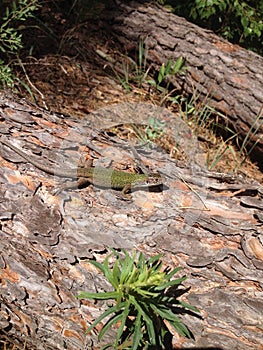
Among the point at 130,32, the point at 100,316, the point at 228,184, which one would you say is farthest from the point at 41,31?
the point at 100,316

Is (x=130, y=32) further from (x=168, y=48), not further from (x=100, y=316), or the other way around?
(x=100, y=316)

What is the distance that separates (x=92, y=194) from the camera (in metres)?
2.34

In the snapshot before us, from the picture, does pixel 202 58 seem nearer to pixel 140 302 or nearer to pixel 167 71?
pixel 167 71

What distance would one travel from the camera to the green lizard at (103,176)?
2.34 meters

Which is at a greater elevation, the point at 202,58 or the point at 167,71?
the point at 202,58

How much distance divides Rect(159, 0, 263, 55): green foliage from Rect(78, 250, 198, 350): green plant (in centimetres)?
338

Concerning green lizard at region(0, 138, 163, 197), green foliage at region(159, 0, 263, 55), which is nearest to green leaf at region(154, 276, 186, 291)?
green lizard at region(0, 138, 163, 197)

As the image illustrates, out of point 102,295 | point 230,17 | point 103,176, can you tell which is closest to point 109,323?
point 102,295

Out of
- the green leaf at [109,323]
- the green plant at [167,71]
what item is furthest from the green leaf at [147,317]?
the green plant at [167,71]

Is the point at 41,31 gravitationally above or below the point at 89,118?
above

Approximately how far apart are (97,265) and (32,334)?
0.61 m

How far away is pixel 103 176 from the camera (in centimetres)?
246

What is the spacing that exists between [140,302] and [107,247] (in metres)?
0.34

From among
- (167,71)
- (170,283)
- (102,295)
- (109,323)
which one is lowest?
(109,323)
